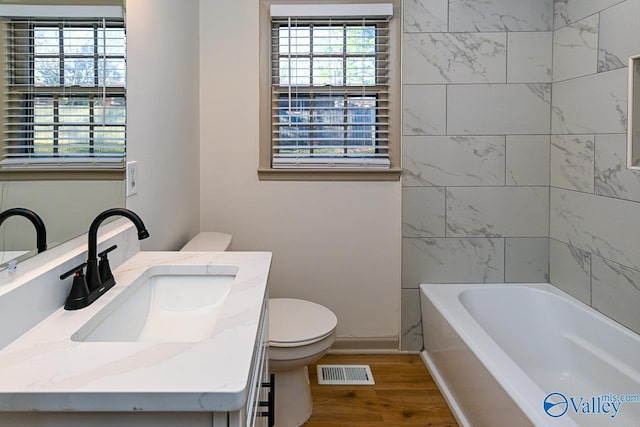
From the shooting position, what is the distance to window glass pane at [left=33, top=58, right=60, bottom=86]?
45.0 inches

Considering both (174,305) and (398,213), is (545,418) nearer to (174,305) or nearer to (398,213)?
(174,305)

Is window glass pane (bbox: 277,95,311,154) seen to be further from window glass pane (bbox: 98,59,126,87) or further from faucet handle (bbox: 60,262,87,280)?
faucet handle (bbox: 60,262,87,280)

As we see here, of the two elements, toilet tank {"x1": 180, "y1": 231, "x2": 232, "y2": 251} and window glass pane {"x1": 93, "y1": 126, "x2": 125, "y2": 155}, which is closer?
window glass pane {"x1": 93, "y1": 126, "x2": 125, "y2": 155}

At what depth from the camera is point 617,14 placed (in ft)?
7.44

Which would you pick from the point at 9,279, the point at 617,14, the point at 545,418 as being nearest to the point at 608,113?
the point at 617,14

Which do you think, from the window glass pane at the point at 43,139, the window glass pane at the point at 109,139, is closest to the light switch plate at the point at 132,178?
the window glass pane at the point at 109,139

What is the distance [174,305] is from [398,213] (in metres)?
1.74

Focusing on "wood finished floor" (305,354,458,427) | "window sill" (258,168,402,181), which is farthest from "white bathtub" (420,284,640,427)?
"window sill" (258,168,402,181)

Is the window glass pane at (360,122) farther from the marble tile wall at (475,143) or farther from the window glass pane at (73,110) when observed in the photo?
the window glass pane at (73,110)

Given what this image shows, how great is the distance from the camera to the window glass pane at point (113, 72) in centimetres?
148

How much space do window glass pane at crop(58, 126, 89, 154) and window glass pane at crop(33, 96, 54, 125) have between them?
1.9 inches

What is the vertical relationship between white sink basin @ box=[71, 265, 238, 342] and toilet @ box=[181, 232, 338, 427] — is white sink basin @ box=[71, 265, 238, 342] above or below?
above

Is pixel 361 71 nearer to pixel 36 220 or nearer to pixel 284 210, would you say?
pixel 284 210

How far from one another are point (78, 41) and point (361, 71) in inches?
73.5
